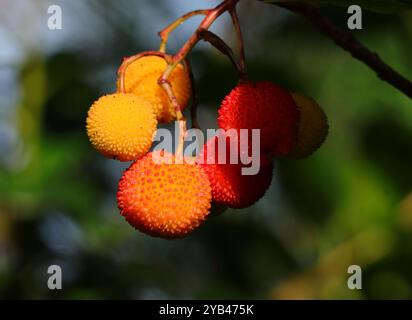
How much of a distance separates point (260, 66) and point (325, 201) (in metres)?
0.44

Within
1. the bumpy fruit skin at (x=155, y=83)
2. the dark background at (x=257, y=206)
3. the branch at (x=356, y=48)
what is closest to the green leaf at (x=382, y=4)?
the branch at (x=356, y=48)

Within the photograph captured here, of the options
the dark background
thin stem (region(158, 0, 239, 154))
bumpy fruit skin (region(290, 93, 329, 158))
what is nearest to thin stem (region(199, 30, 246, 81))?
thin stem (region(158, 0, 239, 154))

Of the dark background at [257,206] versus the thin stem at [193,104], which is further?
the dark background at [257,206]

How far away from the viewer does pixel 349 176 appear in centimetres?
218

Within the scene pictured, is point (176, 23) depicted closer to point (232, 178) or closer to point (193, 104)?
point (193, 104)

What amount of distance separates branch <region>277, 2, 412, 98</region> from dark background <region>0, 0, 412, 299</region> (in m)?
0.91

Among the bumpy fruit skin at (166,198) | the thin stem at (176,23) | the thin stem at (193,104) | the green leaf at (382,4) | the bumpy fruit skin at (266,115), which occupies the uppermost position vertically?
the thin stem at (176,23)

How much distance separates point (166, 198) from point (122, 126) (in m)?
0.13

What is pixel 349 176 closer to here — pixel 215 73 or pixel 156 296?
pixel 215 73

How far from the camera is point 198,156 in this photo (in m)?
1.25

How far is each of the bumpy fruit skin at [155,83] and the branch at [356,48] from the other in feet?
0.67

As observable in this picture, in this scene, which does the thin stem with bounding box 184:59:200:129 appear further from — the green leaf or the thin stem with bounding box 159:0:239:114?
the green leaf

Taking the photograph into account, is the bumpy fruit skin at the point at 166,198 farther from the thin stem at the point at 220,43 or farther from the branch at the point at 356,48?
the branch at the point at 356,48

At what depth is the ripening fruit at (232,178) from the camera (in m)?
1.20
